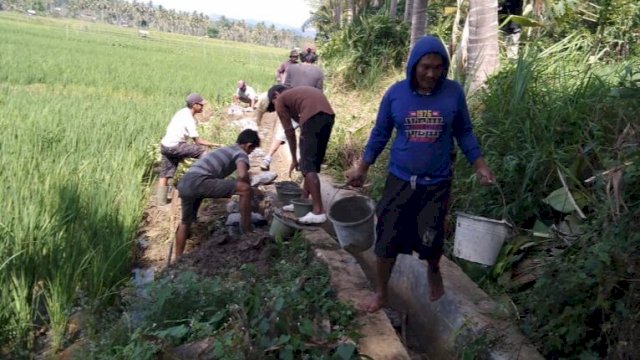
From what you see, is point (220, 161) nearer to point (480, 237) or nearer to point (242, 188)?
point (242, 188)

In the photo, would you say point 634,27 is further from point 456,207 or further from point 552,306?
point 552,306

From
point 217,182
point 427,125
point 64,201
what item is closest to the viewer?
point 427,125

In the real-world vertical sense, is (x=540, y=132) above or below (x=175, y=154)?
above

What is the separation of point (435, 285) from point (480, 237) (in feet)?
1.25

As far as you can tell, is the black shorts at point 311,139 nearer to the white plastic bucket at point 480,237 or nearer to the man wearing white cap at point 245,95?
the white plastic bucket at point 480,237

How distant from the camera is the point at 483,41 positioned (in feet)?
16.5

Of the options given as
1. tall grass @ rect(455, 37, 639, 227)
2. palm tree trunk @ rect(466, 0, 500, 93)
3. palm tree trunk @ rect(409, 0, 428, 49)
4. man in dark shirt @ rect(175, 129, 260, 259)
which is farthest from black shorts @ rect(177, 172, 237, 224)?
palm tree trunk @ rect(409, 0, 428, 49)

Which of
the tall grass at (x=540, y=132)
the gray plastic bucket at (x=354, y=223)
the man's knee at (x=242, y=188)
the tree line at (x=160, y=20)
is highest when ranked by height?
the tree line at (x=160, y=20)

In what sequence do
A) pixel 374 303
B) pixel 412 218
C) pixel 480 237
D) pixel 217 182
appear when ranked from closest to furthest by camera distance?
1. pixel 412 218
2. pixel 374 303
3. pixel 480 237
4. pixel 217 182

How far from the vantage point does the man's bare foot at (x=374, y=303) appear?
2760mm

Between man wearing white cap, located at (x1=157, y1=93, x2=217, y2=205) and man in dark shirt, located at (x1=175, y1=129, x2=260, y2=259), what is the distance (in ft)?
4.36

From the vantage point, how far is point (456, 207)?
3.79 metres

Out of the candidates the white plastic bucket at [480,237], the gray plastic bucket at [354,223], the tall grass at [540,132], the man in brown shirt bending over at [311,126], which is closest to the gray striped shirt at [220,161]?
the man in brown shirt bending over at [311,126]

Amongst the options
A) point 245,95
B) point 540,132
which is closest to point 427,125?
point 540,132
